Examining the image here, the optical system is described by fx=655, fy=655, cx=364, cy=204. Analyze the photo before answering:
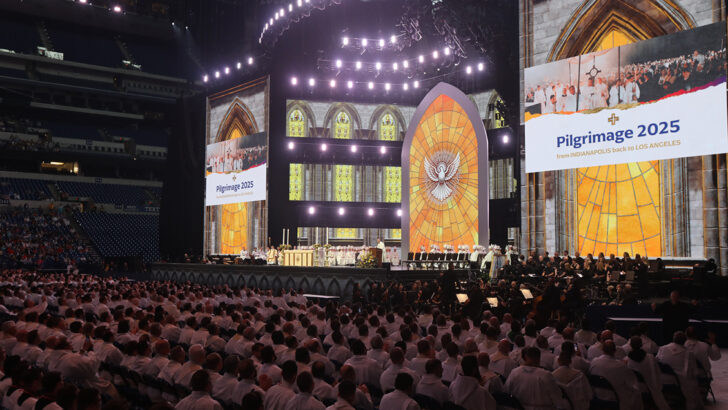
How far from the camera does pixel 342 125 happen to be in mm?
46469

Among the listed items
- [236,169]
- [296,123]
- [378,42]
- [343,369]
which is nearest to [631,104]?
[378,42]

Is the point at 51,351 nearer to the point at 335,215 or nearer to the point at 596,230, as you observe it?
the point at 596,230

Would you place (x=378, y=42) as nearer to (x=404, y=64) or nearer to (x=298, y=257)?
(x=404, y=64)

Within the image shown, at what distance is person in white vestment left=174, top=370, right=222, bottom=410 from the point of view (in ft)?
22.6

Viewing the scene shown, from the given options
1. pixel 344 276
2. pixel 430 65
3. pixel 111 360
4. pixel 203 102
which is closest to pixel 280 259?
pixel 344 276

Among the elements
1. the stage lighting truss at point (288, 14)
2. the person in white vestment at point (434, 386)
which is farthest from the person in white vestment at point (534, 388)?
the stage lighting truss at point (288, 14)

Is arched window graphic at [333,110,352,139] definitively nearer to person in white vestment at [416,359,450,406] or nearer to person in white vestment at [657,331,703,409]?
person in white vestment at [657,331,703,409]

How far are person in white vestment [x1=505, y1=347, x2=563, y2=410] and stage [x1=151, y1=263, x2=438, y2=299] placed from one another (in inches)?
699

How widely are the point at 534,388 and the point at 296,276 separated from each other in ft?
75.1

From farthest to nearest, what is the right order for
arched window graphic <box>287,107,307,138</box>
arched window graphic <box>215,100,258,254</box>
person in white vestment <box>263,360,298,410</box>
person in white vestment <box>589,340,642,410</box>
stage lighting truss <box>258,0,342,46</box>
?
arched window graphic <box>287,107,307,138</box> → arched window graphic <box>215,100,258,254</box> → stage lighting truss <box>258,0,342,46</box> → person in white vestment <box>589,340,642,410</box> → person in white vestment <box>263,360,298,410</box>

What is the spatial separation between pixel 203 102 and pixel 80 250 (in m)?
14.1

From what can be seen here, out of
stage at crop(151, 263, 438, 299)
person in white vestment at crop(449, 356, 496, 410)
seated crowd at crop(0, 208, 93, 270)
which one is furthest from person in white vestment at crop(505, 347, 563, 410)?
seated crowd at crop(0, 208, 93, 270)

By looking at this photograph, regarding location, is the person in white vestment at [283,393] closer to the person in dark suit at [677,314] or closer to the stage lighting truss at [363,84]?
the person in dark suit at [677,314]

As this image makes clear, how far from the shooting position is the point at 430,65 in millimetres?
38062
